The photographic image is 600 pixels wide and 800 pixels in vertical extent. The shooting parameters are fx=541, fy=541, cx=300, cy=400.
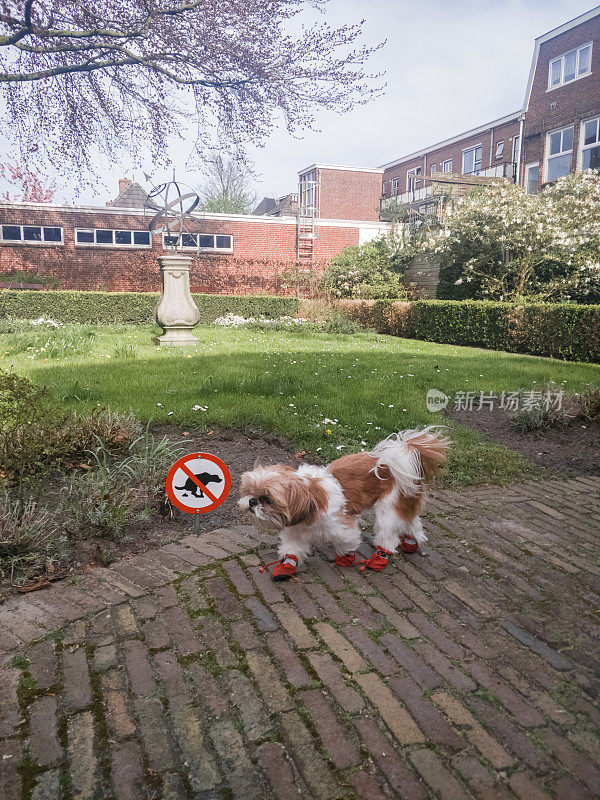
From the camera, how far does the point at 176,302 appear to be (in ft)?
41.0

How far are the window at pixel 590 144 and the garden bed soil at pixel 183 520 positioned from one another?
24.6 meters

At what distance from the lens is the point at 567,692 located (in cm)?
207

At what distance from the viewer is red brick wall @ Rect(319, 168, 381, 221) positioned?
41.5 meters

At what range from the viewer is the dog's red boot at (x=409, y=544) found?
10.3ft

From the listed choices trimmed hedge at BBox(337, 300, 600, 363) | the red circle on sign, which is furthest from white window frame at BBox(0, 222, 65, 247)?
the red circle on sign

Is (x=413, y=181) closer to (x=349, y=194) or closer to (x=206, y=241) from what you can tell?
(x=349, y=194)

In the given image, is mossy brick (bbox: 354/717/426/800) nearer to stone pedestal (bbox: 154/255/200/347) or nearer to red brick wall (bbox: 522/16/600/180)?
stone pedestal (bbox: 154/255/200/347)

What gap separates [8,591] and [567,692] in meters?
2.53

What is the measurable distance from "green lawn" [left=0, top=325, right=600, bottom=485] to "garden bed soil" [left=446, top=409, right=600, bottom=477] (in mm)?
283

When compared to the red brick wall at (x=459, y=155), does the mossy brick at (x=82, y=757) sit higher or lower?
lower

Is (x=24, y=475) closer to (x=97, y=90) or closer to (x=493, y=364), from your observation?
(x=493, y=364)

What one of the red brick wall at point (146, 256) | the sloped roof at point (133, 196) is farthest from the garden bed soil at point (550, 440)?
the sloped roof at point (133, 196)

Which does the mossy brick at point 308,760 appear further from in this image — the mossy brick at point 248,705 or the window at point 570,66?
the window at point 570,66

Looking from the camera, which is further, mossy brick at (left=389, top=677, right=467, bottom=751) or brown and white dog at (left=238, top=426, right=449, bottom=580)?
brown and white dog at (left=238, top=426, right=449, bottom=580)
